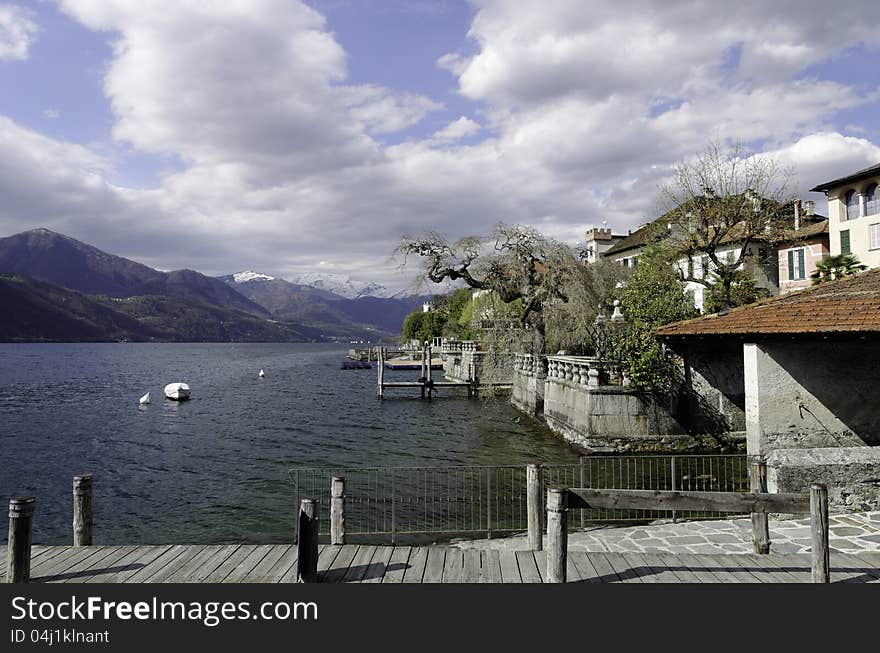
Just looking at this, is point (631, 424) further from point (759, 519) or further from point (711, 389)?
point (759, 519)

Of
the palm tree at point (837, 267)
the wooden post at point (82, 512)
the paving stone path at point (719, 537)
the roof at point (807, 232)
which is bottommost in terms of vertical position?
the paving stone path at point (719, 537)

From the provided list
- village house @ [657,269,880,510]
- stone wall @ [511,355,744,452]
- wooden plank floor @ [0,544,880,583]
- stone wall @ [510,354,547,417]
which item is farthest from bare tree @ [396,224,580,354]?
wooden plank floor @ [0,544,880,583]

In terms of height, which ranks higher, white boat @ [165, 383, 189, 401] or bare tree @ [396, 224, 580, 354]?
bare tree @ [396, 224, 580, 354]

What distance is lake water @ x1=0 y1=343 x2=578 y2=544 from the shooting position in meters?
15.2

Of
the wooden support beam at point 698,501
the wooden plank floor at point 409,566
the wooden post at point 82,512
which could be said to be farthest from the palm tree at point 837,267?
the wooden post at point 82,512

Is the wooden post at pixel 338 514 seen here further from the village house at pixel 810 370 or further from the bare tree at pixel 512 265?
the bare tree at pixel 512 265

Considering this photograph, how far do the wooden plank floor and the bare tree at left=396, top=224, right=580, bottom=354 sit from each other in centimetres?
2403

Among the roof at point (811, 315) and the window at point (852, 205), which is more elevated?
the window at point (852, 205)

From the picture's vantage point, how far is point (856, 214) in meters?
33.8

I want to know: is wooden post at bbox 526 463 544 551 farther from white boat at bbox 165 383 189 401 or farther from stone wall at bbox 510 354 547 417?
white boat at bbox 165 383 189 401

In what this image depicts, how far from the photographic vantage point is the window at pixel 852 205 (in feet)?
111

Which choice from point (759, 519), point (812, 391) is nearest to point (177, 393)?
point (812, 391)

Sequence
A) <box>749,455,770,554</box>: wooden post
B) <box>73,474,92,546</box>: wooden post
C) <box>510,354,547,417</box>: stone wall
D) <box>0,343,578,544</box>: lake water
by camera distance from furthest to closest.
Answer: <box>510,354,547,417</box>: stone wall → <box>0,343,578,544</box>: lake water → <box>73,474,92,546</box>: wooden post → <box>749,455,770,554</box>: wooden post

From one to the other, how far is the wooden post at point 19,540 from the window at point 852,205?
135 feet
